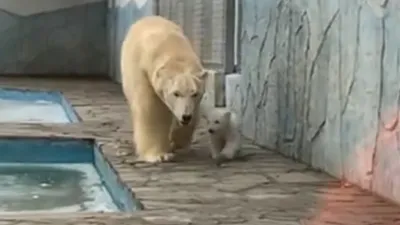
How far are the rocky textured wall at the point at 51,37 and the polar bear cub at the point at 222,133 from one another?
20.3 ft

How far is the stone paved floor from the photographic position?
8.16ft

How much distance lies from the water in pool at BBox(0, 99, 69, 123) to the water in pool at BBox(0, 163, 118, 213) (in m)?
1.33

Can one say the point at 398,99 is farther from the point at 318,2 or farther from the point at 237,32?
the point at 237,32

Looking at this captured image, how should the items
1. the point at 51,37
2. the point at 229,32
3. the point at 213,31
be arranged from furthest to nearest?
the point at 51,37
the point at 213,31
the point at 229,32

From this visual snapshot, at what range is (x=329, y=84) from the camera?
3.41 meters

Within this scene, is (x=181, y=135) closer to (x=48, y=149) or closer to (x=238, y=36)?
(x=48, y=149)

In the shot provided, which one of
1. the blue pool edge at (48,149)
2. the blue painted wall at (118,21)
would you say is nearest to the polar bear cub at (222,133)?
the blue pool edge at (48,149)

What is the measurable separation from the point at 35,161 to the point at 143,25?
0.95 meters

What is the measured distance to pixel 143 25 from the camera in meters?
3.88

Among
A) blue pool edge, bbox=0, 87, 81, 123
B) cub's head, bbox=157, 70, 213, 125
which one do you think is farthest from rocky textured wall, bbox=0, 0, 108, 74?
cub's head, bbox=157, 70, 213, 125

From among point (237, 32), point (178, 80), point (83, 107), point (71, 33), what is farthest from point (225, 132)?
point (71, 33)

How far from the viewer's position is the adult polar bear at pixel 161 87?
3.31m

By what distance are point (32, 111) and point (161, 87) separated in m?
3.28

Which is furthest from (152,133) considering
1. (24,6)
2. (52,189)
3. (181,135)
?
(24,6)
